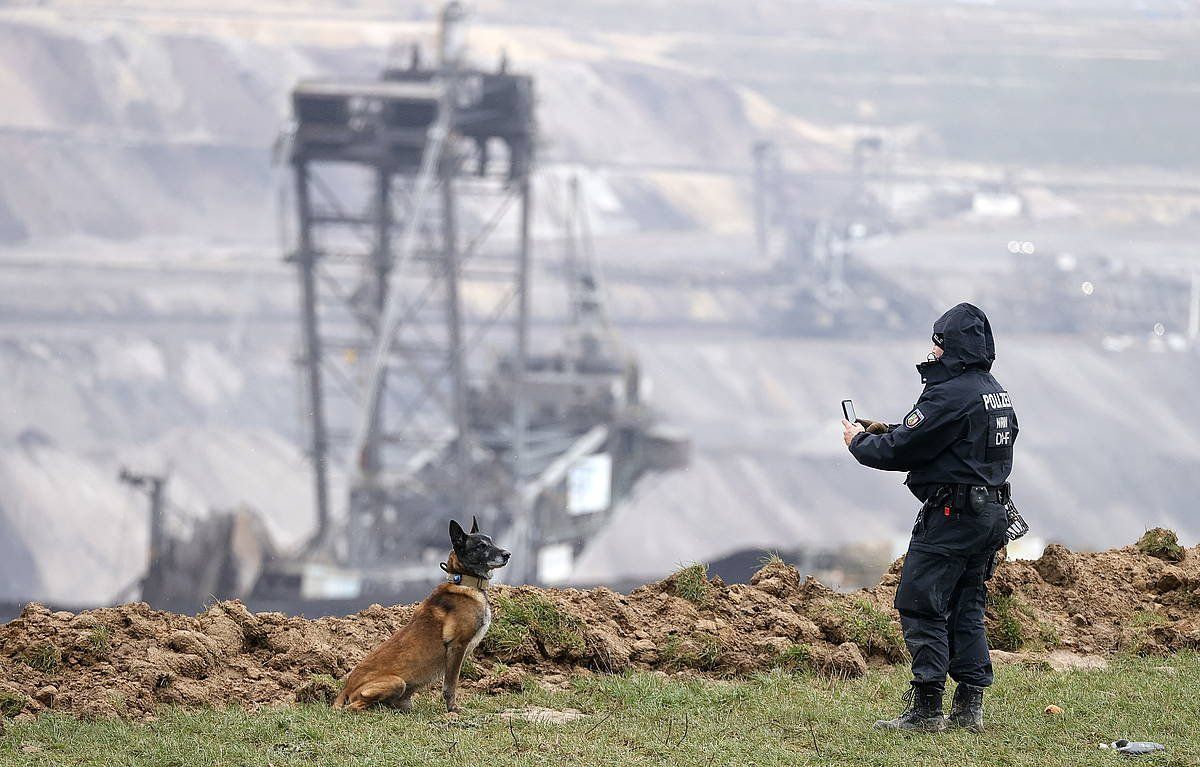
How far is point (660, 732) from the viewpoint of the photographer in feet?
21.4

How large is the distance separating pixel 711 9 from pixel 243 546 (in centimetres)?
6280

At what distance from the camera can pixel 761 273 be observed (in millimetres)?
94312

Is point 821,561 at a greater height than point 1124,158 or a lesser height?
lesser

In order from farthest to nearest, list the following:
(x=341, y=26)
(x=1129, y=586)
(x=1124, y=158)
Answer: (x=341, y=26) → (x=1124, y=158) → (x=1129, y=586)

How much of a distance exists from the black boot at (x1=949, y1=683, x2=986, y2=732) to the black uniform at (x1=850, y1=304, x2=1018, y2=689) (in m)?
0.18

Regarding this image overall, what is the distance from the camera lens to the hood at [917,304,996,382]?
20.3ft

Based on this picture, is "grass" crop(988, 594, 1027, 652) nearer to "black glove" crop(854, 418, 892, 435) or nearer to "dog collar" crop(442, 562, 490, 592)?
"black glove" crop(854, 418, 892, 435)

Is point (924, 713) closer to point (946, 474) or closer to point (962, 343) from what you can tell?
point (946, 474)

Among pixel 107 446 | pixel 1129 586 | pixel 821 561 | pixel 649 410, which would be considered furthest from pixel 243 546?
pixel 1129 586

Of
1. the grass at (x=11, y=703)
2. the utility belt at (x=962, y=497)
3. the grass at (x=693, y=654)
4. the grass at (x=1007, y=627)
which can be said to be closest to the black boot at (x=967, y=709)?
the utility belt at (x=962, y=497)

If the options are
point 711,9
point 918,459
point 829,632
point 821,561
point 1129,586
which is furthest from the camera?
point 711,9

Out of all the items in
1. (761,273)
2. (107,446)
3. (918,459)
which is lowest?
(107,446)

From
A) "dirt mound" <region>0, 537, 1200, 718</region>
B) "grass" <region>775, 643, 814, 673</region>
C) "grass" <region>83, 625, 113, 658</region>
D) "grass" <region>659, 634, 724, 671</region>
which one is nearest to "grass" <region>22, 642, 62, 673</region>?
"dirt mound" <region>0, 537, 1200, 718</region>

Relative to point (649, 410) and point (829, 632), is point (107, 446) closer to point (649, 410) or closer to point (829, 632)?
point (649, 410)
